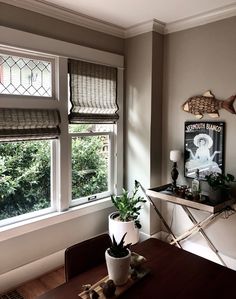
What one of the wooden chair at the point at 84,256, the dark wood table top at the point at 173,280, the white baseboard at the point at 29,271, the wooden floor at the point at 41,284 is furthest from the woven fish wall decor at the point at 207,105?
the wooden floor at the point at 41,284

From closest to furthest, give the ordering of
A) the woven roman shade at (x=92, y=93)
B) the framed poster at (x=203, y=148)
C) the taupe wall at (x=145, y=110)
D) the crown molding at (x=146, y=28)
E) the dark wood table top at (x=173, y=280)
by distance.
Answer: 1. the dark wood table top at (x=173, y=280)
2. the framed poster at (x=203, y=148)
3. the woven roman shade at (x=92, y=93)
4. the crown molding at (x=146, y=28)
5. the taupe wall at (x=145, y=110)

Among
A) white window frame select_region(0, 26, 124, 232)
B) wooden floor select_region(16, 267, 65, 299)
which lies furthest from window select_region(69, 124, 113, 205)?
wooden floor select_region(16, 267, 65, 299)

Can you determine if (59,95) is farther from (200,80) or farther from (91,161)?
(200,80)

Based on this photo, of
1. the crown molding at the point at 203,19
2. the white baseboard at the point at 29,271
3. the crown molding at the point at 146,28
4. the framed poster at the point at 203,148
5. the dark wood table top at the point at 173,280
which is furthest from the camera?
the crown molding at the point at 146,28

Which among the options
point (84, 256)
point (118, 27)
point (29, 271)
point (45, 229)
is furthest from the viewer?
point (118, 27)

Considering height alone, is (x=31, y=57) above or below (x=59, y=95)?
above

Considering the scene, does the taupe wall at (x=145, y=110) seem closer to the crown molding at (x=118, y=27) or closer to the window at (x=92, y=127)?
the crown molding at (x=118, y=27)

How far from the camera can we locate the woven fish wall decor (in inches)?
108

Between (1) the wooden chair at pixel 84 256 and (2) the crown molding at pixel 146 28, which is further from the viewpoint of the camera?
(2) the crown molding at pixel 146 28

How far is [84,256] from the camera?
160cm

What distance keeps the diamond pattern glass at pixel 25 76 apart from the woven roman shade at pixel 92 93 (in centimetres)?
27

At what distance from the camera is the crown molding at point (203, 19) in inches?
105

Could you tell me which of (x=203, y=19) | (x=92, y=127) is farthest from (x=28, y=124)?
(x=203, y=19)

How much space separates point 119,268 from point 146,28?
8.80 ft
